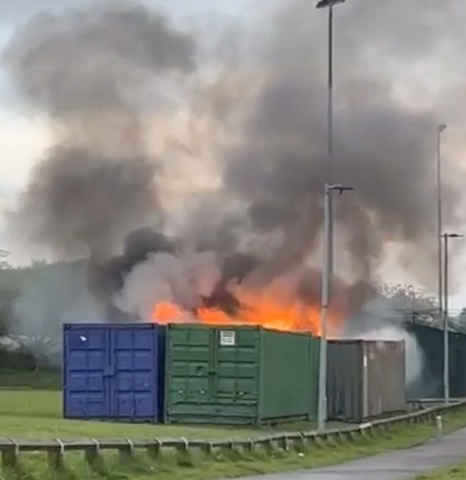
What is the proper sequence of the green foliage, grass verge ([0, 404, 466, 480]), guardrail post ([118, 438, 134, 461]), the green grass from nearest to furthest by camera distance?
grass verge ([0, 404, 466, 480]) < the green grass < guardrail post ([118, 438, 134, 461]) < the green foliage

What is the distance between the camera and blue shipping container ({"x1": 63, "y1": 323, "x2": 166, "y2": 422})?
114 feet

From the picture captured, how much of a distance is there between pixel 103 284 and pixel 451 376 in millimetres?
21181

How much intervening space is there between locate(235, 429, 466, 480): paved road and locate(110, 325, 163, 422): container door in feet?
23.7

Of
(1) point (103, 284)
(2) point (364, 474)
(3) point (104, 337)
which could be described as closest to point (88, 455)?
(2) point (364, 474)

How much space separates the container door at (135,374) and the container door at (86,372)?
25cm

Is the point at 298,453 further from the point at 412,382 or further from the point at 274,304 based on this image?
the point at 412,382

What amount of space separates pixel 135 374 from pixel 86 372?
4.54 feet

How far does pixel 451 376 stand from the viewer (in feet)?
225

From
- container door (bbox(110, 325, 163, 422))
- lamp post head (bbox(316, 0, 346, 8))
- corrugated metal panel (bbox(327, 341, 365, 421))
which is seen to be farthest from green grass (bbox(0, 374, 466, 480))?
lamp post head (bbox(316, 0, 346, 8))

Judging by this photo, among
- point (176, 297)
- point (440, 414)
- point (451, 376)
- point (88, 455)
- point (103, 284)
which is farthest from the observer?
point (451, 376)

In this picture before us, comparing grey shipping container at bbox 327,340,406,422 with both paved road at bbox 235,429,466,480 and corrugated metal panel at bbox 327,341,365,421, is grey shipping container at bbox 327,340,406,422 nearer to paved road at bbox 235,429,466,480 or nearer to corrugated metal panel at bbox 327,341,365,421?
corrugated metal panel at bbox 327,341,365,421

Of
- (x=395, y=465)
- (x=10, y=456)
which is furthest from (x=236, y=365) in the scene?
(x=10, y=456)

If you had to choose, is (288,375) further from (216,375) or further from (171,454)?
(171,454)

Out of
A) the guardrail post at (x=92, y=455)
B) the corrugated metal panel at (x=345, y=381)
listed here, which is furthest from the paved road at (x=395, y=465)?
the corrugated metal panel at (x=345, y=381)
